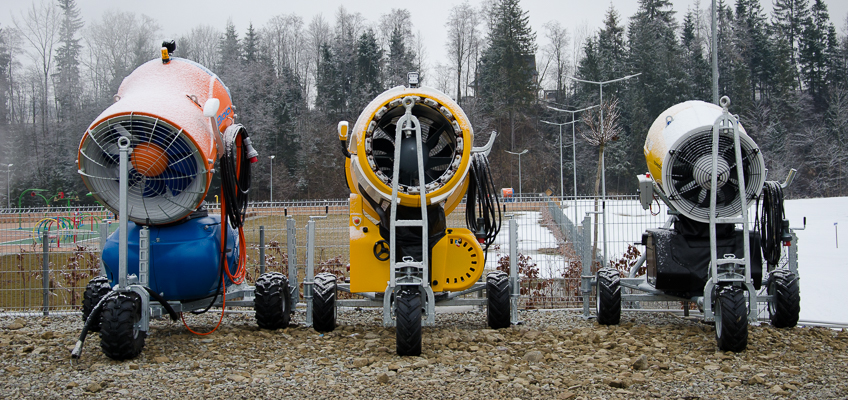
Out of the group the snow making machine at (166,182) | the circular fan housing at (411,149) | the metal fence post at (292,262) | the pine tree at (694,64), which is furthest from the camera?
the pine tree at (694,64)

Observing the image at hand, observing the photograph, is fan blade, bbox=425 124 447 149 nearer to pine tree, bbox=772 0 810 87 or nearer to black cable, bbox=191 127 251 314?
black cable, bbox=191 127 251 314

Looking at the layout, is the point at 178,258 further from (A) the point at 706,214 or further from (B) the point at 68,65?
(B) the point at 68,65

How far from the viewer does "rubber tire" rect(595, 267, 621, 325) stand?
6.32 m

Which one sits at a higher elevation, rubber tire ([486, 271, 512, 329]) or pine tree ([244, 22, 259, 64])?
pine tree ([244, 22, 259, 64])

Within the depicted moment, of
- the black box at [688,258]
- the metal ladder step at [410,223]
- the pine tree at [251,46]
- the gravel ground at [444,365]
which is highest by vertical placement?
the pine tree at [251,46]

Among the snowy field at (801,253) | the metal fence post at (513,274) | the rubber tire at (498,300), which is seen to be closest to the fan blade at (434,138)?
the metal fence post at (513,274)

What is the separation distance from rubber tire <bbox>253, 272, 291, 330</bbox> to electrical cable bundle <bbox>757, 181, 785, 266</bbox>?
188 inches

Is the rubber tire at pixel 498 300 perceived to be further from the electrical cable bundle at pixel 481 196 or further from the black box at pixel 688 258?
the black box at pixel 688 258

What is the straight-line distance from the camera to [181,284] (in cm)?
544

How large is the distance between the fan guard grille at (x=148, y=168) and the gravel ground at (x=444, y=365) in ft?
4.14

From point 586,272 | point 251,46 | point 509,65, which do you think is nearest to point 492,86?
point 509,65

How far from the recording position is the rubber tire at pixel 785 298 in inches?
230

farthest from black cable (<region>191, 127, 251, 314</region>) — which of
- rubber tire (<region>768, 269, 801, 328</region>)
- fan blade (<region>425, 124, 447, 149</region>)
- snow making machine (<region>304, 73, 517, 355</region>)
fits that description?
rubber tire (<region>768, 269, 801, 328</region>)

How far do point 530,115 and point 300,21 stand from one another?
25.6 metres
